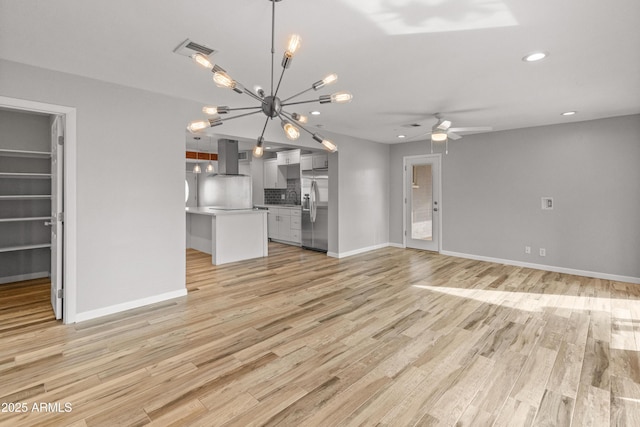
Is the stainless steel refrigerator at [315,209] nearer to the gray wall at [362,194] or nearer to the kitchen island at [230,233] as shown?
the gray wall at [362,194]

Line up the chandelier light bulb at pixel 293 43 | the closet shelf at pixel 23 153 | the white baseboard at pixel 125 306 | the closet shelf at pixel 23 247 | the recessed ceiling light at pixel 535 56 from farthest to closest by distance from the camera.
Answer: the closet shelf at pixel 23 247 < the closet shelf at pixel 23 153 < the white baseboard at pixel 125 306 < the recessed ceiling light at pixel 535 56 < the chandelier light bulb at pixel 293 43

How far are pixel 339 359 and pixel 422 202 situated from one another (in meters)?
5.01

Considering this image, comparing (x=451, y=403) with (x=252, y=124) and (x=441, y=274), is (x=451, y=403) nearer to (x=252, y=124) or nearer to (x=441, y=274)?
(x=441, y=274)

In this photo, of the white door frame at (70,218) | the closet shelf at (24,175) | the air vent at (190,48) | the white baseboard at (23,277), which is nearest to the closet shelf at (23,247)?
the white baseboard at (23,277)

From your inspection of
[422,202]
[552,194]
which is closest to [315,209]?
[422,202]

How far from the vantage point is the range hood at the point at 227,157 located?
5902mm

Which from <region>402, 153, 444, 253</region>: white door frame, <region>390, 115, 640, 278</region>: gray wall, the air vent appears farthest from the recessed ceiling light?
<region>402, 153, 444, 253</region>: white door frame

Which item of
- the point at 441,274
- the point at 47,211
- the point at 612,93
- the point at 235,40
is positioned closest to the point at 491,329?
the point at 441,274

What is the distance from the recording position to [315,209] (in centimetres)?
668

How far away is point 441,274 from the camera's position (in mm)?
4938

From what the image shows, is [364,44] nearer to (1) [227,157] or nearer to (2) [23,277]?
(1) [227,157]

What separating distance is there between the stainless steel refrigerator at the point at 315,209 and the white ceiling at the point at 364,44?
284cm

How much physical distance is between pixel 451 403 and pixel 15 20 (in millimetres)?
3857

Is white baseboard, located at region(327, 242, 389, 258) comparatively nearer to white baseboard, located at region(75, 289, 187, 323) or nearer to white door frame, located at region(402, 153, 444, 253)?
white door frame, located at region(402, 153, 444, 253)
